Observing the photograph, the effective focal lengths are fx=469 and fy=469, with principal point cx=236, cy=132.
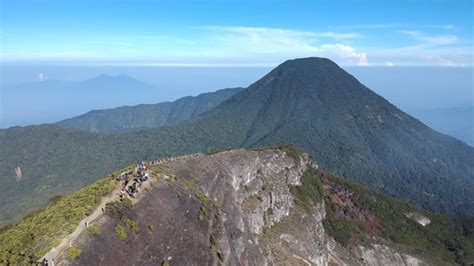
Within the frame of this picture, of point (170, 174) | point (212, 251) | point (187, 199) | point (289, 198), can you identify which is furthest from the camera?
point (289, 198)

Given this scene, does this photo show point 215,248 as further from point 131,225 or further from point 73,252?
point 73,252

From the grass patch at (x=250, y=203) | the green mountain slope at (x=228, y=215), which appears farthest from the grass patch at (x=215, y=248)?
the grass patch at (x=250, y=203)

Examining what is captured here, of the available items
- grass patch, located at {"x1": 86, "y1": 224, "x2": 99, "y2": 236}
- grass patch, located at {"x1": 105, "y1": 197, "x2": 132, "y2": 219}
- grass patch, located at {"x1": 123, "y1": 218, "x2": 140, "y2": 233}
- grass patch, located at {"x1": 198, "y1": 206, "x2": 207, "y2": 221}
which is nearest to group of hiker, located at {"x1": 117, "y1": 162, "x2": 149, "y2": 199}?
grass patch, located at {"x1": 105, "y1": 197, "x2": 132, "y2": 219}

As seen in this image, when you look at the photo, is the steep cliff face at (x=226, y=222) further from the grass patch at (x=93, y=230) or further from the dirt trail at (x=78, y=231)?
the dirt trail at (x=78, y=231)

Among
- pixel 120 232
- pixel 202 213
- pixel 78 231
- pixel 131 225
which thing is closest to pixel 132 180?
pixel 202 213

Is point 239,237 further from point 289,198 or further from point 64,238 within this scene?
point 289,198

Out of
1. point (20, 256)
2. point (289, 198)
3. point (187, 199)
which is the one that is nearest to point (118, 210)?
point (20, 256)
